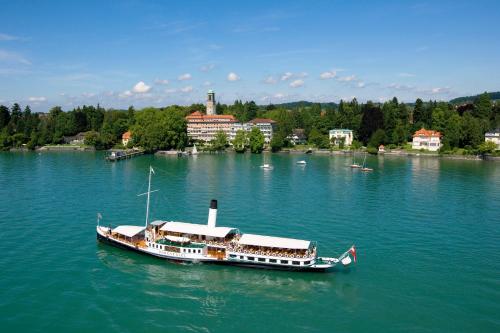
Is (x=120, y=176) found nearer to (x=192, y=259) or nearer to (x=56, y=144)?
(x=192, y=259)

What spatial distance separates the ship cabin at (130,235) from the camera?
116 ft

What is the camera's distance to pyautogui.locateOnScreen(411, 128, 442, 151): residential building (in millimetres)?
123688

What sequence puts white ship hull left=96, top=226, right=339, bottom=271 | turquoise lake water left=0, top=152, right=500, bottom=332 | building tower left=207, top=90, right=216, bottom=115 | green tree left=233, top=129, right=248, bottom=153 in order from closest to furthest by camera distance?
turquoise lake water left=0, top=152, right=500, bottom=332 → white ship hull left=96, top=226, right=339, bottom=271 → green tree left=233, top=129, right=248, bottom=153 → building tower left=207, top=90, right=216, bottom=115

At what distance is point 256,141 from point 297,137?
23.9 m

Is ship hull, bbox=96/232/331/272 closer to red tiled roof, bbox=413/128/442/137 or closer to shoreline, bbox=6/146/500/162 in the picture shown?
shoreline, bbox=6/146/500/162

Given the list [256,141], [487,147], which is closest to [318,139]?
[256,141]

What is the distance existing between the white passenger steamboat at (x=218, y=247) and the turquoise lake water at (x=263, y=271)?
83cm

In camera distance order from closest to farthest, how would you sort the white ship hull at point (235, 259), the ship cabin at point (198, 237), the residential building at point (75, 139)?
the white ship hull at point (235, 259)
the ship cabin at point (198, 237)
the residential building at point (75, 139)

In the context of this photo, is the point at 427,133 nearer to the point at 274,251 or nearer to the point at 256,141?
the point at 256,141

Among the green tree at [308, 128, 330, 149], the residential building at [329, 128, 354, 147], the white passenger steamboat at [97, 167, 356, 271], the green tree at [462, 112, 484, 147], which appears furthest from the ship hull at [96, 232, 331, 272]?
the residential building at [329, 128, 354, 147]

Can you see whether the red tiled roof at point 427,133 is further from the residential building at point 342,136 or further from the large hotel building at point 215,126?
the large hotel building at point 215,126

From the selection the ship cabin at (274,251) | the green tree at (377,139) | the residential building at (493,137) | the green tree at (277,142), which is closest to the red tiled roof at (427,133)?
the green tree at (377,139)

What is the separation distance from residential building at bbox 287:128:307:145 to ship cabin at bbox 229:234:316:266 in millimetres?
112437

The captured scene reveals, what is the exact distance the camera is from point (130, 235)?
3516cm
